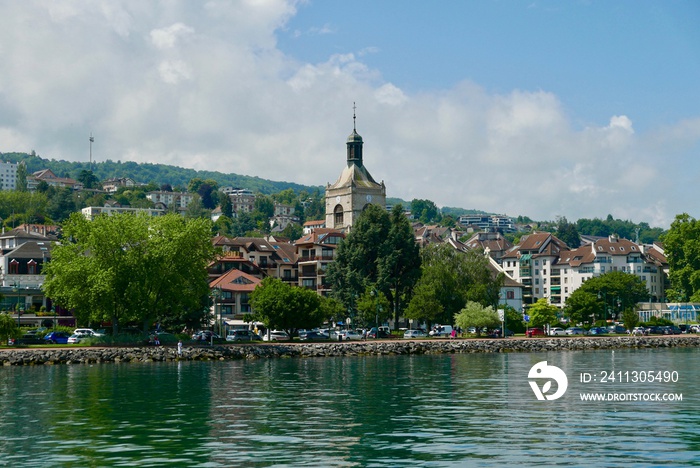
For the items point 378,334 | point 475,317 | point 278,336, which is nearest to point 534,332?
point 475,317

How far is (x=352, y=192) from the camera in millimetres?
157750

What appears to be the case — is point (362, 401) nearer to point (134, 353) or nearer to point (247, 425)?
point (247, 425)

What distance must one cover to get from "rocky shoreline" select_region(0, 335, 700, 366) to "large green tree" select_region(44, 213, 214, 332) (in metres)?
4.89

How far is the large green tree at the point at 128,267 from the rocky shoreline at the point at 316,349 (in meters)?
4.89

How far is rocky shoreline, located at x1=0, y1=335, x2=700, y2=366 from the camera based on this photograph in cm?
7188

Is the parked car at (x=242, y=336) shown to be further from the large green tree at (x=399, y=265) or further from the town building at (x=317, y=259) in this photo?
the town building at (x=317, y=259)

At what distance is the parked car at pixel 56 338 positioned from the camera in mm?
85488

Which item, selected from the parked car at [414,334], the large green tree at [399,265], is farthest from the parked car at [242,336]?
the parked car at [414,334]

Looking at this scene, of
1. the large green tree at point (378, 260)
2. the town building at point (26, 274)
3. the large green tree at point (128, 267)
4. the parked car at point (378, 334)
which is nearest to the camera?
the large green tree at point (128, 267)

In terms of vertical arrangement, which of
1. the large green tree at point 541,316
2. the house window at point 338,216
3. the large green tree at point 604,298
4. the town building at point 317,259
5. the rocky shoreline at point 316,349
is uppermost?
the house window at point 338,216

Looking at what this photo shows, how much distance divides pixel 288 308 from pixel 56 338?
854 inches

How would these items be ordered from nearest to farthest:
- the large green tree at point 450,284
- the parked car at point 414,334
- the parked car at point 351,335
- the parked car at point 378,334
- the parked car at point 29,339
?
the parked car at point 29,339 < the parked car at point 351,335 < the large green tree at point 450,284 < the parked car at point 414,334 < the parked car at point 378,334

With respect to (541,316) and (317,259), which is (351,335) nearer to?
(541,316)

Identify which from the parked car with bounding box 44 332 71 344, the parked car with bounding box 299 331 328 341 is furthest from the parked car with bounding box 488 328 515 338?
the parked car with bounding box 44 332 71 344
